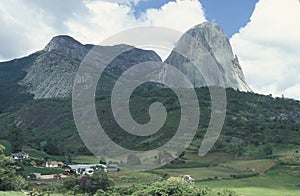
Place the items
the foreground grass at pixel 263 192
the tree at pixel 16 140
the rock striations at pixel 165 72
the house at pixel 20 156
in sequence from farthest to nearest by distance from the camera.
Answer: the rock striations at pixel 165 72
the tree at pixel 16 140
the house at pixel 20 156
the foreground grass at pixel 263 192

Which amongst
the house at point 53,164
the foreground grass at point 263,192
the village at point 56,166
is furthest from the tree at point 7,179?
the house at point 53,164

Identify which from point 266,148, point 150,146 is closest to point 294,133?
point 266,148

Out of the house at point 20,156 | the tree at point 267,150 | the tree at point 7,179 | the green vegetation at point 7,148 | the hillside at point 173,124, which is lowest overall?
the tree at point 7,179

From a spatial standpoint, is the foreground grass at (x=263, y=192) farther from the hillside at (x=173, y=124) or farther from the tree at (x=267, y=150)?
the hillside at (x=173, y=124)

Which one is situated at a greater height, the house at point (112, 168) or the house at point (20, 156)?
the house at point (20, 156)

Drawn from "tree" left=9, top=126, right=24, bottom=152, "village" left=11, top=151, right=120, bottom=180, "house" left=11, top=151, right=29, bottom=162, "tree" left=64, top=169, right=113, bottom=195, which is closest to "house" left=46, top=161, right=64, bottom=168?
"village" left=11, top=151, right=120, bottom=180

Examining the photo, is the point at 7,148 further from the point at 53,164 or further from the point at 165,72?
the point at 165,72

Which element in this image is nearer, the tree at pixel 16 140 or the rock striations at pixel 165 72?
the tree at pixel 16 140

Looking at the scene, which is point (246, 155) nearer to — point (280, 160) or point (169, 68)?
point (280, 160)

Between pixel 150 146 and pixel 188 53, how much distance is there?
105 metres

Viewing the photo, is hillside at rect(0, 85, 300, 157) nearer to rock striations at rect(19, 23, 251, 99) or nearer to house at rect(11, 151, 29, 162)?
house at rect(11, 151, 29, 162)

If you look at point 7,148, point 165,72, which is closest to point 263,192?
point 7,148

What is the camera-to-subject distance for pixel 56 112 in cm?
12725

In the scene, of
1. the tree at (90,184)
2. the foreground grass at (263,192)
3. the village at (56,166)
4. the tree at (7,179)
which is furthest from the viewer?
the village at (56,166)
